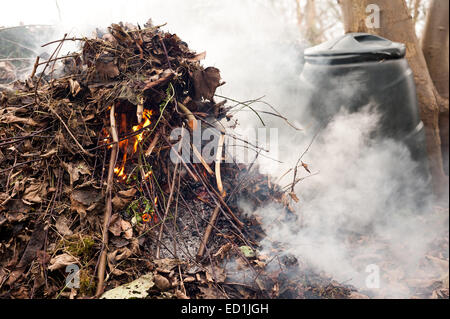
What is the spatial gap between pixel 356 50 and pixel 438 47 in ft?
6.23

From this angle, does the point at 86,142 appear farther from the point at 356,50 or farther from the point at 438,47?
the point at 438,47

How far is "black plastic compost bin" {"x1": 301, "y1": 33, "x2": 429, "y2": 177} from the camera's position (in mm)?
2895

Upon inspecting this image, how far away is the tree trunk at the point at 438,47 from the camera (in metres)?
3.92

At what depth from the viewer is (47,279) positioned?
163 cm

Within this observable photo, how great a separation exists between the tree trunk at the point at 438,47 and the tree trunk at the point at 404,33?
1.54ft

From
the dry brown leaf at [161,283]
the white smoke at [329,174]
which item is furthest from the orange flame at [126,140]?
the white smoke at [329,174]

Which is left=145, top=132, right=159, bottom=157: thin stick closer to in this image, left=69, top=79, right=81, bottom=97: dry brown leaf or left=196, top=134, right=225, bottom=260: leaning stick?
left=196, top=134, right=225, bottom=260: leaning stick

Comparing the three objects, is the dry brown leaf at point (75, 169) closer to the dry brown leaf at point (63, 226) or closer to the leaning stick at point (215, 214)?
the dry brown leaf at point (63, 226)

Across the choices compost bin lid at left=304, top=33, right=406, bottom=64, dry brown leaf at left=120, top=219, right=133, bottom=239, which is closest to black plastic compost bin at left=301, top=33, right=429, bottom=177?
compost bin lid at left=304, top=33, right=406, bottom=64

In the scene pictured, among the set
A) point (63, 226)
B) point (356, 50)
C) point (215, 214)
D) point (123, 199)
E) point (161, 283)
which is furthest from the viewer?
point (356, 50)

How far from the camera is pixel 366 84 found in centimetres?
290

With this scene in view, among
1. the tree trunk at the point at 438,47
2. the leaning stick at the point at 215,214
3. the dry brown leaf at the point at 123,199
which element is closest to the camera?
the dry brown leaf at the point at 123,199

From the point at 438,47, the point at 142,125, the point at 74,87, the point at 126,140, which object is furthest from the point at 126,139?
the point at 438,47

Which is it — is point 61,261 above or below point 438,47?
below
